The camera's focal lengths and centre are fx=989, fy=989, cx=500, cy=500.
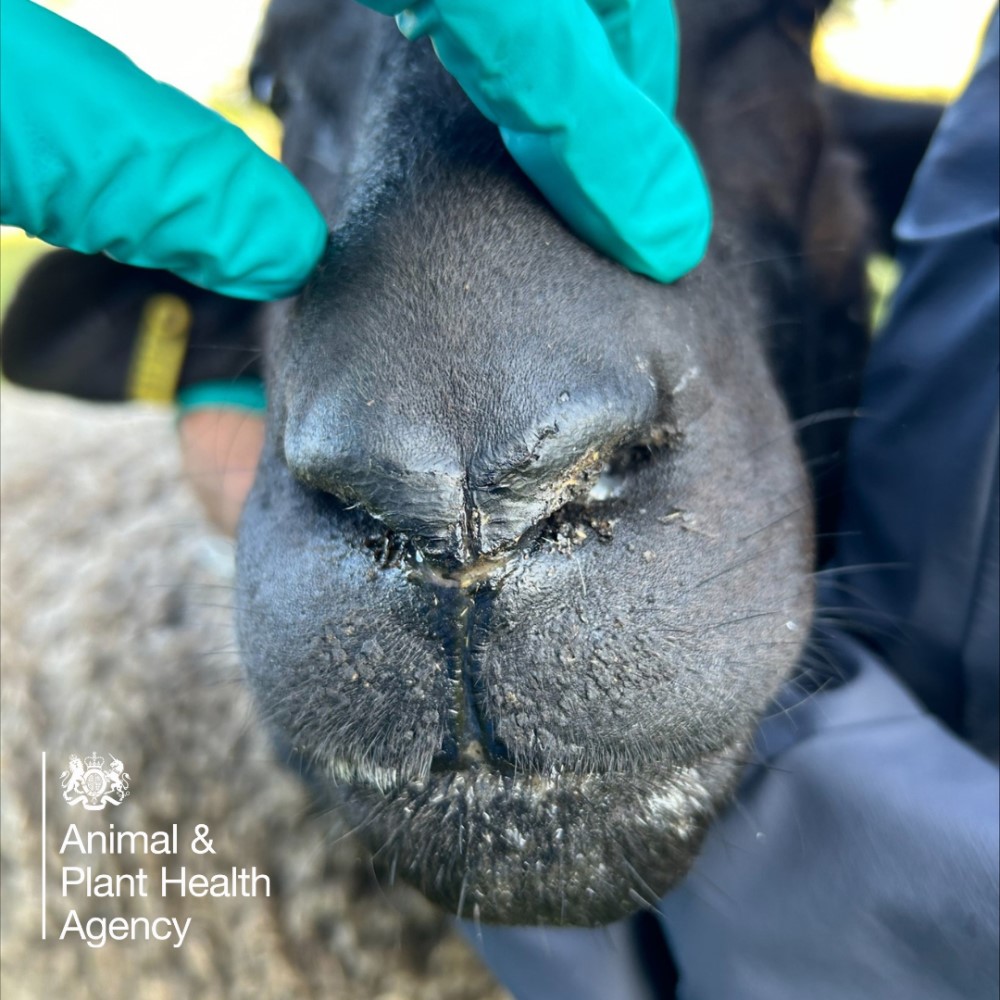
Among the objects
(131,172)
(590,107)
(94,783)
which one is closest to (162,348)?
(94,783)

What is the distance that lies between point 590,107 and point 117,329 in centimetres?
182

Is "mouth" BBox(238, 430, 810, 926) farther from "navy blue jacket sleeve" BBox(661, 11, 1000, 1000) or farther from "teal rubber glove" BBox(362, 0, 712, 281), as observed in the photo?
"teal rubber glove" BBox(362, 0, 712, 281)

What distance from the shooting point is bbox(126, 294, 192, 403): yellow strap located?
2.44 metres

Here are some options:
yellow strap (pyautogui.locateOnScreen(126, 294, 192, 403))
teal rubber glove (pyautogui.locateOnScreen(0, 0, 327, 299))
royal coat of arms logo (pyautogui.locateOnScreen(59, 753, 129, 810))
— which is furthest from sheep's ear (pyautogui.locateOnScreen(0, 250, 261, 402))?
teal rubber glove (pyautogui.locateOnScreen(0, 0, 327, 299))

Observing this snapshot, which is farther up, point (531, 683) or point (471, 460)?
point (471, 460)

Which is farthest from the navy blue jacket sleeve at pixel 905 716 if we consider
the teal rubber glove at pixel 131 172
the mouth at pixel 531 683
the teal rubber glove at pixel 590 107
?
the teal rubber glove at pixel 131 172

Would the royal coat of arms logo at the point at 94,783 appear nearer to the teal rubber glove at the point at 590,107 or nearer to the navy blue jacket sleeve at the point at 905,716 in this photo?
the navy blue jacket sleeve at the point at 905,716

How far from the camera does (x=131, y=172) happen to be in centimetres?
120

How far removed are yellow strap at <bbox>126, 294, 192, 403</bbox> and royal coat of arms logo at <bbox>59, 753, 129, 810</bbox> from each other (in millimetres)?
911

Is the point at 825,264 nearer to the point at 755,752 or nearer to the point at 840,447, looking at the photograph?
the point at 840,447

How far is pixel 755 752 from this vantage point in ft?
4.95

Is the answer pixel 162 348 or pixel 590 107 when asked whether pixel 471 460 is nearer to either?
pixel 590 107

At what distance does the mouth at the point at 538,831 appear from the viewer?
3.99ft

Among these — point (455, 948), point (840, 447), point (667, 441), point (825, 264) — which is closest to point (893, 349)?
point (840, 447)
